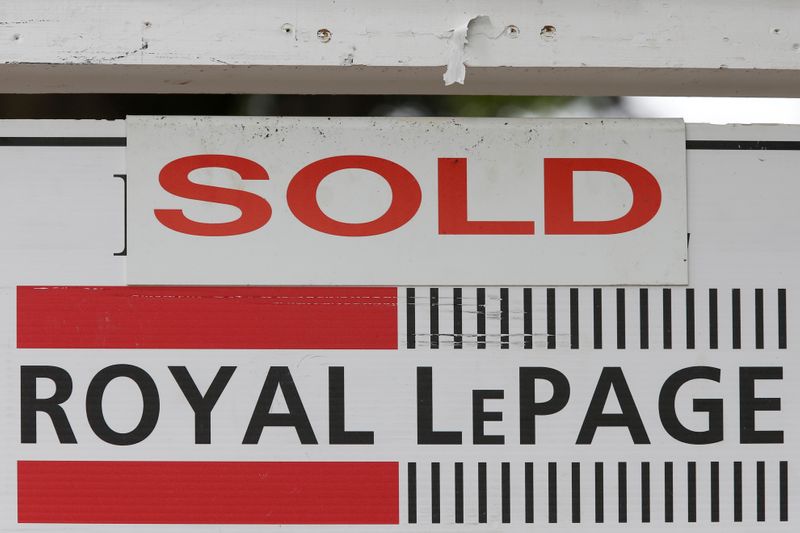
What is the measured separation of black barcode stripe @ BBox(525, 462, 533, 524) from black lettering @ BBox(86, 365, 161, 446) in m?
0.71

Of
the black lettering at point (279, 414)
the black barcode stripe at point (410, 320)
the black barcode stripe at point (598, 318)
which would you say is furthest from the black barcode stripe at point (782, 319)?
the black lettering at point (279, 414)

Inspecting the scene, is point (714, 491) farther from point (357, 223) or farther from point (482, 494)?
point (357, 223)

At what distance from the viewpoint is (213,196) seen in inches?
64.2

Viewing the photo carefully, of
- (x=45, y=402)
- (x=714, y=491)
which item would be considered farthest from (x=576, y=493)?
(x=45, y=402)

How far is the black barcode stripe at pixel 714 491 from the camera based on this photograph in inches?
64.6

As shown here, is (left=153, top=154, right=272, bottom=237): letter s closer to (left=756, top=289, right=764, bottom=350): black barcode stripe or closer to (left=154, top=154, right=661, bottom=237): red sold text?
(left=154, top=154, right=661, bottom=237): red sold text

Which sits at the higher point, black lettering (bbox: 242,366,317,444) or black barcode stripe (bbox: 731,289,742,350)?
black barcode stripe (bbox: 731,289,742,350)

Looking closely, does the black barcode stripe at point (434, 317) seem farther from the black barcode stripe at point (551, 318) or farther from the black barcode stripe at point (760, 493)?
the black barcode stripe at point (760, 493)

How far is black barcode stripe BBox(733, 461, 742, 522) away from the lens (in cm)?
164

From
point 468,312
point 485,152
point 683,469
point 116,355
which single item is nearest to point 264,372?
point 116,355

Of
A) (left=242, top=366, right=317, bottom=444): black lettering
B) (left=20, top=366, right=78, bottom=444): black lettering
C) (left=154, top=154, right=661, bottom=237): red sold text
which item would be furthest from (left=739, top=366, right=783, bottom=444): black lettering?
(left=20, top=366, right=78, bottom=444): black lettering

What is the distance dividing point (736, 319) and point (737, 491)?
327mm

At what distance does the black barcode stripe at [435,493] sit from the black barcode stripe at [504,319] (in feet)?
0.86

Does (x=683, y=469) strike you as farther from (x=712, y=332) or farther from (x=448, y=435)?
(x=448, y=435)
